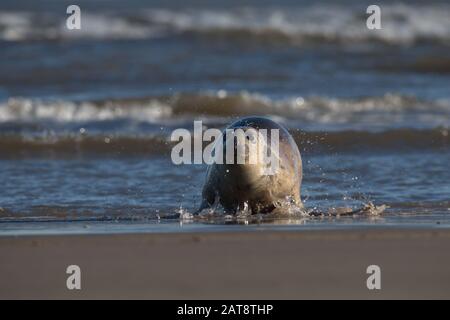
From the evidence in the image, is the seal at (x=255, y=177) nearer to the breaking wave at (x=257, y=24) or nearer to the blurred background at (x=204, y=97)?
the blurred background at (x=204, y=97)

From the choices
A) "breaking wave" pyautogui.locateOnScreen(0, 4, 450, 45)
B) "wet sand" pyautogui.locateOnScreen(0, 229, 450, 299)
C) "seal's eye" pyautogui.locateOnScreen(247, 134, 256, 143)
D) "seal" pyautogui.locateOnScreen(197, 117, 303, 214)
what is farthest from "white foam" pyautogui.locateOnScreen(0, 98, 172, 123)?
"wet sand" pyautogui.locateOnScreen(0, 229, 450, 299)

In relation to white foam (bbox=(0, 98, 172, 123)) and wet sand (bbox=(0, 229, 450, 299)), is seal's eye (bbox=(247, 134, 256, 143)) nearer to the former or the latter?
wet sand (bbox=(0, 229, 450, 299))

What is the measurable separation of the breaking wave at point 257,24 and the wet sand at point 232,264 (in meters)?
13.6

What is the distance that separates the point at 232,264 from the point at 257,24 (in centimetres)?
1535

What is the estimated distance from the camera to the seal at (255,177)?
21.6 ft

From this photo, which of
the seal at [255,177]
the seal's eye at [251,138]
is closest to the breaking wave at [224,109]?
the seal at [255,177]

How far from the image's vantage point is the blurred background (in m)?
8.03

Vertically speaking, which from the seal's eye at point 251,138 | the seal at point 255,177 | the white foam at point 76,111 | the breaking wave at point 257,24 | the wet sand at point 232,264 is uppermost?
the breaking wave at point 257,24

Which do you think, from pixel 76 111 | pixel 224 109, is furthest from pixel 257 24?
pixel 76 111

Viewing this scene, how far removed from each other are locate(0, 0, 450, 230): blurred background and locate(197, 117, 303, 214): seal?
55 centimetres

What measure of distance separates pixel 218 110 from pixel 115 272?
26.4 ft

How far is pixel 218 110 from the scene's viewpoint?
12953mm

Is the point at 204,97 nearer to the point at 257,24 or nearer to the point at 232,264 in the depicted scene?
the point at 257,24
